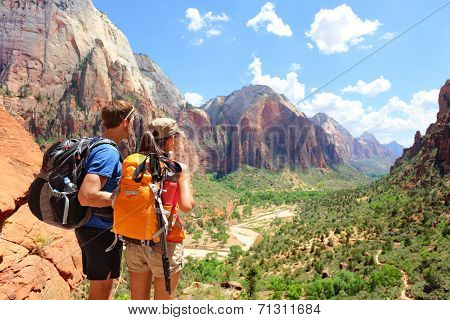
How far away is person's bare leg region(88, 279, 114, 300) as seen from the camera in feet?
10.5

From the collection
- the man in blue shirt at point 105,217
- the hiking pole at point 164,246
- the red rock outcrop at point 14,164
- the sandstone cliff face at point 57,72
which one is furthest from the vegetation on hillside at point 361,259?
the sandstone cliff face at point 57,72

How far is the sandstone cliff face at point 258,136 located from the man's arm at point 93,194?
3944 inches

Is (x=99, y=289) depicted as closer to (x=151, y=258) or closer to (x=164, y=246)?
(x=151, y=258)

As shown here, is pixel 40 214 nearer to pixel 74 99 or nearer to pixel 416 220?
pixel 416 220

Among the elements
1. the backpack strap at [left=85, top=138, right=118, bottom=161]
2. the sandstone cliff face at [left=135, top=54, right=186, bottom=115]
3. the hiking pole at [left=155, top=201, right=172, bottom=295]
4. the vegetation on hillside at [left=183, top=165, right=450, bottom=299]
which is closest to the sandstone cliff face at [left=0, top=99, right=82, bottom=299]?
the backpack strap at [left=85, top=138, right=118, bottom=161]

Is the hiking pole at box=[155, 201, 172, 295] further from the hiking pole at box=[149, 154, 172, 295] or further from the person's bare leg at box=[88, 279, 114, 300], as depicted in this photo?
the person's bare leg at box=[88, 279, 114, 300]

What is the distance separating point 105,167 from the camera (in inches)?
117

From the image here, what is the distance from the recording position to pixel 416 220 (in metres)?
31.8

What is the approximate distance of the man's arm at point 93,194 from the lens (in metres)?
2.84

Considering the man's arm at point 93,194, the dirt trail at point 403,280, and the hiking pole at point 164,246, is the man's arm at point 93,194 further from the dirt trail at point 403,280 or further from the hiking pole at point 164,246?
the dirt trail at point 403,280

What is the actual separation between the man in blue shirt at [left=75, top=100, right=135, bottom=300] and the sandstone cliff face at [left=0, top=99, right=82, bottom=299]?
4.49m

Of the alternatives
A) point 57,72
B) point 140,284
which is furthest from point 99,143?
point 57,72
